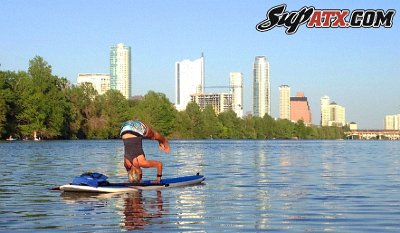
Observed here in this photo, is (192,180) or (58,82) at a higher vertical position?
(58,82)

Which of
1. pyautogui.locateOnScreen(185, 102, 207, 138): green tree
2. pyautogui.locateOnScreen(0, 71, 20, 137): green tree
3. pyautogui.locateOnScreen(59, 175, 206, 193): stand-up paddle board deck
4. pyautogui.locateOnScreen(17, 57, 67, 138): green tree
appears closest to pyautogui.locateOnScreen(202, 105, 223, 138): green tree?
pyautogui.locateOnScreen(185, 102, 207, 138): green tree

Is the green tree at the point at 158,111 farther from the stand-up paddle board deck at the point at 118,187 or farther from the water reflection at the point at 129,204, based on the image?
the water reflection at the point at 129,204

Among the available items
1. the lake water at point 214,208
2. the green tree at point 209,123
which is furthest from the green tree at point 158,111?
the lake water at point 214,208

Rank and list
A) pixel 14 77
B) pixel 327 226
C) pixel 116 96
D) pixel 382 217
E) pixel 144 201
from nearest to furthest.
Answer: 1. pixel 327 226
2. pixel 382 217
3. pixel 144 201
4. pixel 14 77
5. pixel 116 96

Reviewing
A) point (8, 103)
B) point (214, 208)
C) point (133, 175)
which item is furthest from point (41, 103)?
point (214, 208)

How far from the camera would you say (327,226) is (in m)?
14.0

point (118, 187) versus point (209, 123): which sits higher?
point (209, 123)

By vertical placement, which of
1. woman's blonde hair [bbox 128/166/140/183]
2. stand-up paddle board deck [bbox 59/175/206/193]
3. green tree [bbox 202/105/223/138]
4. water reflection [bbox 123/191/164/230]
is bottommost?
water reflection [bbox 123/191/164/230]

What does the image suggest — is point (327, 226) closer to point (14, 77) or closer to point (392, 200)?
point (392, 200)

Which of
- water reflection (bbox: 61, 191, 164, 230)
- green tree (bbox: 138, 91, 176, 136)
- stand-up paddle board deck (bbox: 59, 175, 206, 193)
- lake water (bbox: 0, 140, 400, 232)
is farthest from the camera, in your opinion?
green tree (bbox: 138, 91, 176, 136)

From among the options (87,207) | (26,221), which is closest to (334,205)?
(87,207)

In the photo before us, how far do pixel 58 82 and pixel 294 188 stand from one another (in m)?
111

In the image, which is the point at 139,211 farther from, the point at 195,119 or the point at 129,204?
the point at 195,119

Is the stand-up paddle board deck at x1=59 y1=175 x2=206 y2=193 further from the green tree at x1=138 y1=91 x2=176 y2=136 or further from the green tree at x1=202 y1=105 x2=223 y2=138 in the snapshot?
the green tree at x1=202 y1=105 x2=223 y2=138
